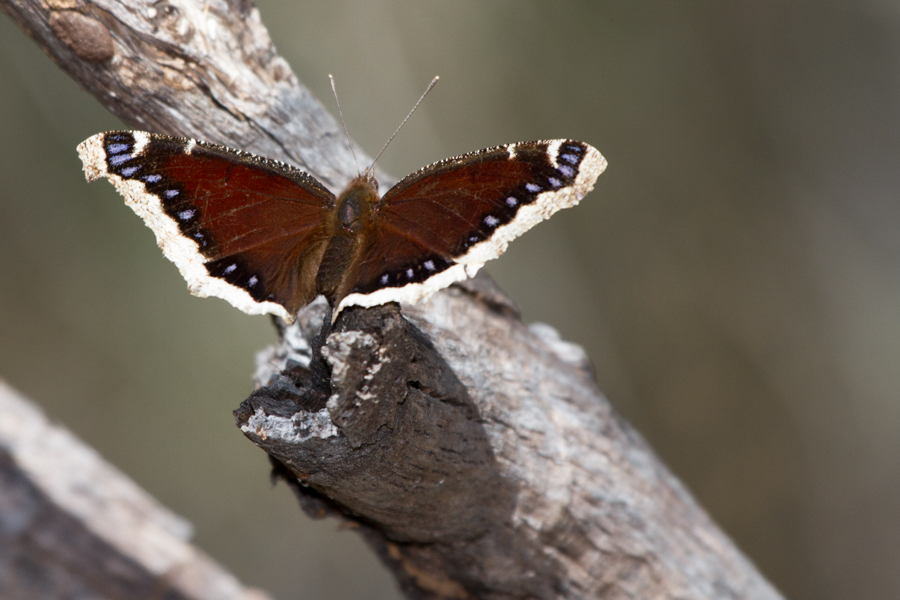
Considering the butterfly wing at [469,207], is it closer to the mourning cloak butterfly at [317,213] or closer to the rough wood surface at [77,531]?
the mourning cloak butterfly at [317,213]

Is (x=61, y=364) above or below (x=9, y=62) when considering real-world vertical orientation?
below

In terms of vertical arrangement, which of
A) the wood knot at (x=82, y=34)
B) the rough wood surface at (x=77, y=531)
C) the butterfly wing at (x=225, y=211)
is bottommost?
the rough wood surface at (x=77, y=531)

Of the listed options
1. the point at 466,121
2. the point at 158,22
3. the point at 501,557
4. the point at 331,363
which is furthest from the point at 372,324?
the point at 466,121

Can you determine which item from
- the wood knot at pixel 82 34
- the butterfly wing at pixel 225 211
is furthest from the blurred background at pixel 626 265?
the butterfly wing at pixel 225 211

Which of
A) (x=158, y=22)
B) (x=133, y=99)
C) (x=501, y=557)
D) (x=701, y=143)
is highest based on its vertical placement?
(x=701, y=143)

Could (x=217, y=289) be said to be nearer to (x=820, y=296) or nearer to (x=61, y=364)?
(x=61, y=364)

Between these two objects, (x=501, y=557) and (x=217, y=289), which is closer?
(x=217, y=289)

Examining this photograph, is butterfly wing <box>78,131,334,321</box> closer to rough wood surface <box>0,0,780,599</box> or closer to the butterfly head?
the butterfly head
